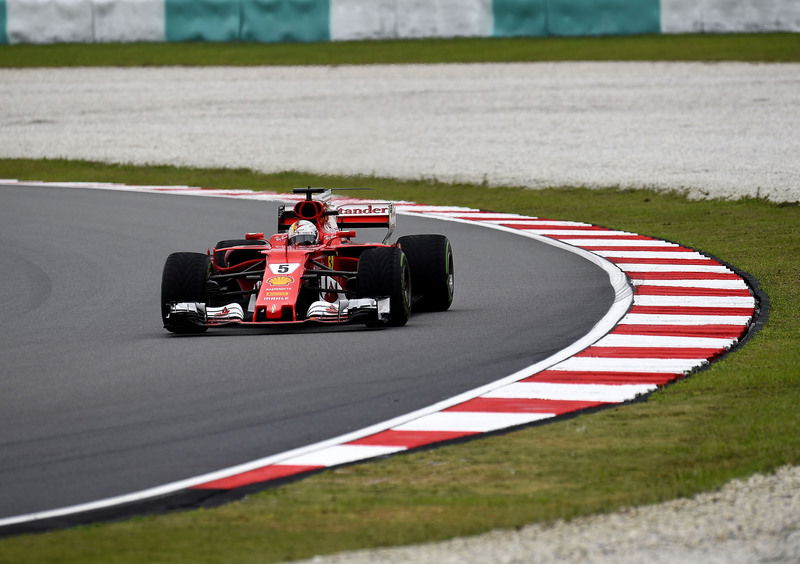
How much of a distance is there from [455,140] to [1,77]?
12906mm

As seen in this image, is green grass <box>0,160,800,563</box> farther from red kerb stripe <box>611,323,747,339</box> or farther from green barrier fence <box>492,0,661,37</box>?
green barrier fence <box>492,0,661,37</box>

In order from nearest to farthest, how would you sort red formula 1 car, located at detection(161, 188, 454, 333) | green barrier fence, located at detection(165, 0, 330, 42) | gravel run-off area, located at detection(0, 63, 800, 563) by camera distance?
1. red formula 1 car, located at detection(161, 188, 454, 333)
2. gravel run-off area, located at detection(0, 63, 800, 563)
3. green barrier fence, located at detection(165, 0, 330, 42)

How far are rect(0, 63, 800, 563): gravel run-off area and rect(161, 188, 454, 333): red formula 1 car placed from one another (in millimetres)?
8155

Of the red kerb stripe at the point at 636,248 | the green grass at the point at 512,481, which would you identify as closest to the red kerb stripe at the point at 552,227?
the red kerb stripe at the point at 636,248

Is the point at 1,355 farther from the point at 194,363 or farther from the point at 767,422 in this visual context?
the point at 767,422

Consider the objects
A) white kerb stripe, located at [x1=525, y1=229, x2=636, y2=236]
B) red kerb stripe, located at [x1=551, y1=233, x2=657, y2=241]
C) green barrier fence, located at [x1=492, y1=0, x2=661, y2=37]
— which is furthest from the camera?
green barrier fence, located at [x1=492, y1=0, x2=661, y2=37]

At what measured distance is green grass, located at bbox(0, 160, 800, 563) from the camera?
538 centimetres

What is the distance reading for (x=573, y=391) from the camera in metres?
7.98

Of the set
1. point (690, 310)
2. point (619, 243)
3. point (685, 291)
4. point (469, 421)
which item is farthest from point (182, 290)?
point (619, 243)

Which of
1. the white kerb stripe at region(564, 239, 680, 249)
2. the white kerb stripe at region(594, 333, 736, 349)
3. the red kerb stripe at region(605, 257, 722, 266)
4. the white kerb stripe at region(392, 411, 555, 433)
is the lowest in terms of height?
the white kerb stripe at region(392, 411, 555, 433)

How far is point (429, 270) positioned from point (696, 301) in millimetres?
1961

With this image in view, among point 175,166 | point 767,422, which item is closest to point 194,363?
point 767,422

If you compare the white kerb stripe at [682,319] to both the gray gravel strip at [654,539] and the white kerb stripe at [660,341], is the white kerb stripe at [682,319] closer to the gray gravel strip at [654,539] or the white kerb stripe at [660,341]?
the white kerb stripe at [660,341]

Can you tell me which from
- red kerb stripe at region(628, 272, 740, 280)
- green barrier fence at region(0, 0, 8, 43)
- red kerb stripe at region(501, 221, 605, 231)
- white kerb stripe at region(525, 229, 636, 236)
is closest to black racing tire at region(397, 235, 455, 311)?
red kerb stripe at region(628, 272, 740, 280)
